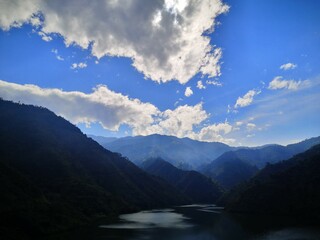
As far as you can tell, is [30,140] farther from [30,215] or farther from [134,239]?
[134,239]

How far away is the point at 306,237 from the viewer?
310ft

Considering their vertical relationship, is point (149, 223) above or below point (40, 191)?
below

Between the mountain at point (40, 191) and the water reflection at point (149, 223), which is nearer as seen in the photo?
the mountain at point (40, 191)

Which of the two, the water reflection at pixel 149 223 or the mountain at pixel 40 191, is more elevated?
the mountain at pixel 40 191

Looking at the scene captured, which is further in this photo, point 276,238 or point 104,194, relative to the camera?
point 104,194

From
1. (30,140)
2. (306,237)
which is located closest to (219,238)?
(306,237)

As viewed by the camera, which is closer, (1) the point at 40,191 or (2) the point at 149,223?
(1) the point at 40,191

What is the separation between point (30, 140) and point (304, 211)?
16614 centimetres

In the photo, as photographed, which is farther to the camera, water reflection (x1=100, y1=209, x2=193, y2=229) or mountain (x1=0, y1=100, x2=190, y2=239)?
water reflection (x1=100, y1=209, x2=193, y2=229)

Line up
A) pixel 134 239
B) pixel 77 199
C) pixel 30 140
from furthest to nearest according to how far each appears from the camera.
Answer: pixel 30 140, pixel 77 199, pixel 134 239

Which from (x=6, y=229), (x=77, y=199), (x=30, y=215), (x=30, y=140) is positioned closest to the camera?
(x=6, y=229)

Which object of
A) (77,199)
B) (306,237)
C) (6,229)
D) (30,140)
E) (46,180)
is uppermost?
(30,140)

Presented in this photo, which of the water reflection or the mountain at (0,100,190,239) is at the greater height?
the mountain at (0,100,190,239)

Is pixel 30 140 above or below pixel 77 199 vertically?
above
